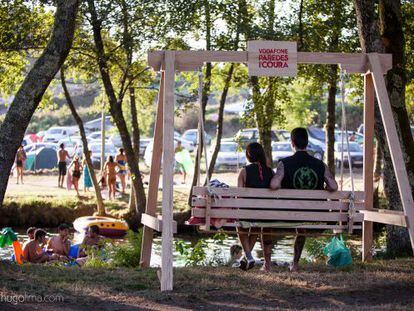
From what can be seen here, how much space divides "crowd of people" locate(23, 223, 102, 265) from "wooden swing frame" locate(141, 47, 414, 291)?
13.4 feet

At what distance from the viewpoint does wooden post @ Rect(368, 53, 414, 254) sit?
32.2 feet

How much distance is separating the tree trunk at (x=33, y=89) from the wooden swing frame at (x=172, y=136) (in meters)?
1.16

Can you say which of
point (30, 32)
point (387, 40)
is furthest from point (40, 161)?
point (387, 40)

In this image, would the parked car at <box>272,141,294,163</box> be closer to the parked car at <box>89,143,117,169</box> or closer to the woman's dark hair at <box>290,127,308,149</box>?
the parked car at <box>89,143,117,169</box>

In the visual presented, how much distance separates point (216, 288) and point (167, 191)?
4.14 feet

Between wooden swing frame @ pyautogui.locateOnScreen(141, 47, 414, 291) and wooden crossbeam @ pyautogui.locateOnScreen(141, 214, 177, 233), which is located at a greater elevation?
wooden swing frame @ pyautogui.locateOnScreen(141, 47, 414, 291)

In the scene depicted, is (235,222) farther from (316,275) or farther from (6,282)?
(6,282)

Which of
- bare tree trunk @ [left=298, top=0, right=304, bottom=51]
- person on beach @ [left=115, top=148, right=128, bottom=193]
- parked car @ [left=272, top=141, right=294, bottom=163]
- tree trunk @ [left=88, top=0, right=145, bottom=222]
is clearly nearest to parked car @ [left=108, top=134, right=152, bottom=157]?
parked car @ [left=272, top=141, right=294, bottom=163]

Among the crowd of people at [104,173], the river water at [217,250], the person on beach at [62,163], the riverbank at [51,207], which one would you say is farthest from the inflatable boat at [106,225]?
the person on beach at [62,163]

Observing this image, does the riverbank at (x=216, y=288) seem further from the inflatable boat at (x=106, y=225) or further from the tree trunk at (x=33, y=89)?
the inflatable boat at (x=106, y=225)

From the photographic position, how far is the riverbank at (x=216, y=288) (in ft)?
28.9

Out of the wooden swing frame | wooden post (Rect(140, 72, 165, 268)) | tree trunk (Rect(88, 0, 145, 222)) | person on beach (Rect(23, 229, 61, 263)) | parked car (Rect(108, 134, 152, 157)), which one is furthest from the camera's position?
parked car (Rect(108, 134, 152, 157))

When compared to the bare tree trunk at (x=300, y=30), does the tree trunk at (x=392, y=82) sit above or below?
below

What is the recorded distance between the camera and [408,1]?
843 inches
